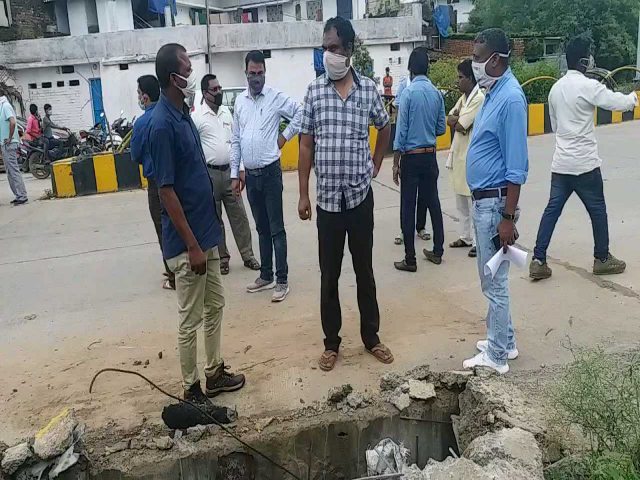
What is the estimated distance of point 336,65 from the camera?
141 inches

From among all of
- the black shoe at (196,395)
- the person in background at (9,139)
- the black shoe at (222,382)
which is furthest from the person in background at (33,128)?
the black shoe at (196,395)

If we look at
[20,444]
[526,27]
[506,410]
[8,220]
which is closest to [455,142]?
[506,410]

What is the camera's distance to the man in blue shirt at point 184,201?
10.1 ft

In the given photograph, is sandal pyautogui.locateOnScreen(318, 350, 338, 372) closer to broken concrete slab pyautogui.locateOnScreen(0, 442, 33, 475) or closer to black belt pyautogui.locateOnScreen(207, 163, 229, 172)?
broken concrete slab pyautogui.locateOnScreen(0, 442, 33, 475)

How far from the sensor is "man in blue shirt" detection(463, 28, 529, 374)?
10.8ft

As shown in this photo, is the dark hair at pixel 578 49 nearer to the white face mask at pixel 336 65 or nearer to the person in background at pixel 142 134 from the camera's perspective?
the white face mask at pixel 336 65

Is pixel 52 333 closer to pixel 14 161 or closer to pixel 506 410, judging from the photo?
pixel 506 410

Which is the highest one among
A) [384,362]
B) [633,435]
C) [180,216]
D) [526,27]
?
[526,27]

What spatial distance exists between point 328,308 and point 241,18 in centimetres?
3411

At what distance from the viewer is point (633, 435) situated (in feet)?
7.75

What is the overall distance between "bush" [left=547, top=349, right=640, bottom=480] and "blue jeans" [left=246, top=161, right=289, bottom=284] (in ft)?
9.27

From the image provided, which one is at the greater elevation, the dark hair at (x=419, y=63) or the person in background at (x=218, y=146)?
the dark hair at (x=419, y=63)

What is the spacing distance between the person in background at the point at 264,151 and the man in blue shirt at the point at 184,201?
159 centimetres

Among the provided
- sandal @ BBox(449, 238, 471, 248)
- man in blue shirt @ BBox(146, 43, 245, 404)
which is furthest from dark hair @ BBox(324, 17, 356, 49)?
sandal @ BBox(449, 238, 471, 248)
